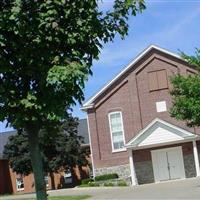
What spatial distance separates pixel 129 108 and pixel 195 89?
704 inches

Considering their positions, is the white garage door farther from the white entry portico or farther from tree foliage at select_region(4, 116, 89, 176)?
tree foliage at select_region(4, 116, 89, 176)

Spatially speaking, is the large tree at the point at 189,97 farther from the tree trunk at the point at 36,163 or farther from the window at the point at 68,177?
the window at the point at 68,177

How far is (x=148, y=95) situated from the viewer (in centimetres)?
4719

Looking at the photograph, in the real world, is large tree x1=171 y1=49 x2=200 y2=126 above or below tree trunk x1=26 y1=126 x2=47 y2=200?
above

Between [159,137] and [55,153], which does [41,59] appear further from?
[55,153]

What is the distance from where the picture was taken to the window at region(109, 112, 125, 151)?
47.4 meters

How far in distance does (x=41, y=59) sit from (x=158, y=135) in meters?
38.3

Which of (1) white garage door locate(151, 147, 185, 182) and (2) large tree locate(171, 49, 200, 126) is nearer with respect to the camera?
(2) large tree locate(171, 49, 200, 126)

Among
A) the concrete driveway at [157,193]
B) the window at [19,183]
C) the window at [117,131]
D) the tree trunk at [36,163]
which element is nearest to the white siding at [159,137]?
the window at [117,131]

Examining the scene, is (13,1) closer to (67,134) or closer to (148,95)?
(148,95)

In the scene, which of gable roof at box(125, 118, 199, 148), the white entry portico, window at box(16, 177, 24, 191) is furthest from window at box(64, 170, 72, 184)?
gable roof at box(125, 118, 199, 148)

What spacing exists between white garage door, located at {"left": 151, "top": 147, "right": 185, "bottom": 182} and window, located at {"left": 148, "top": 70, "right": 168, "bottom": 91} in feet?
17.2

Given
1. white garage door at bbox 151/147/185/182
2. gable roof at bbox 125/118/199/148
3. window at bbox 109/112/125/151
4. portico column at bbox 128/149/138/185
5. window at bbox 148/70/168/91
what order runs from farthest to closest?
window at bbox 109/112/125/151, window at bbox 148/70/168/91, white garage door at bbox 151/147/185/182, gable roof at bbox 125/118/199/148, portico column at bbox 128/149/138/185

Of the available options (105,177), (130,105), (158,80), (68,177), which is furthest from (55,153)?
(158,80)
